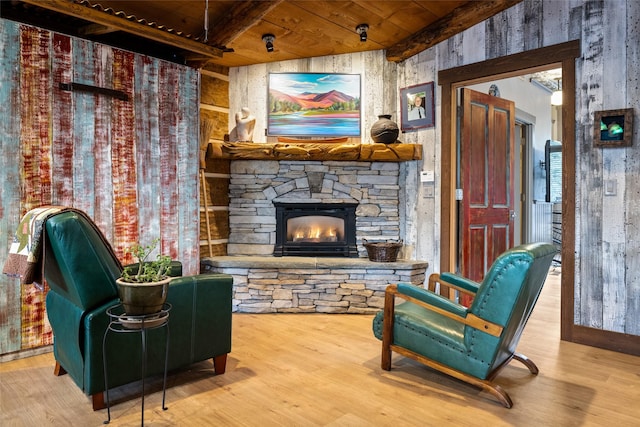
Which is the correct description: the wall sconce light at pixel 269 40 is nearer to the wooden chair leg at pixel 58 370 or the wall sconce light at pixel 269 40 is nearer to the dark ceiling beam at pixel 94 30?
Answer: the dark ceiling beam at pixel 94 30

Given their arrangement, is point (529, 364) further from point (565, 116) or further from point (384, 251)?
point (565, 116)

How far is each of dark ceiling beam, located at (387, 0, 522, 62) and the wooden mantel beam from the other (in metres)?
1.81

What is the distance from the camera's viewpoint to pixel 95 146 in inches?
133

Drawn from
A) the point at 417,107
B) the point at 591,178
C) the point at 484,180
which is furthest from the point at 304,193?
the point at 591,178

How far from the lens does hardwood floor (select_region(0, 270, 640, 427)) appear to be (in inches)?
85.3

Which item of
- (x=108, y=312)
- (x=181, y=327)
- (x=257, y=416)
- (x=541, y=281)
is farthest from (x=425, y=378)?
(x=108, y=312)

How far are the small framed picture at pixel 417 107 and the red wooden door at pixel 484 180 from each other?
0.32m

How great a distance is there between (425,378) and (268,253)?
2365 mm

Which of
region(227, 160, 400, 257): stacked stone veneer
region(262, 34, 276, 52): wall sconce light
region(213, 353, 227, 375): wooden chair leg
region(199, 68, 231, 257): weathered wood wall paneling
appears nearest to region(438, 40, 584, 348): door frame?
region(227, 160, 400, 257): stacked stone veneer

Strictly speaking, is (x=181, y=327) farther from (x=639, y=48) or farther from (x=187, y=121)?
(x=639, y=48)

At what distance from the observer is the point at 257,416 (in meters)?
2.19

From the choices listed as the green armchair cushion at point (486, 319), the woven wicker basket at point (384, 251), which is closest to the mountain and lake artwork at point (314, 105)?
the woven wicker basket at point (384, 251)

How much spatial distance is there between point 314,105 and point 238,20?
49.3 inches

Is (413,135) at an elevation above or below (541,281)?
above
